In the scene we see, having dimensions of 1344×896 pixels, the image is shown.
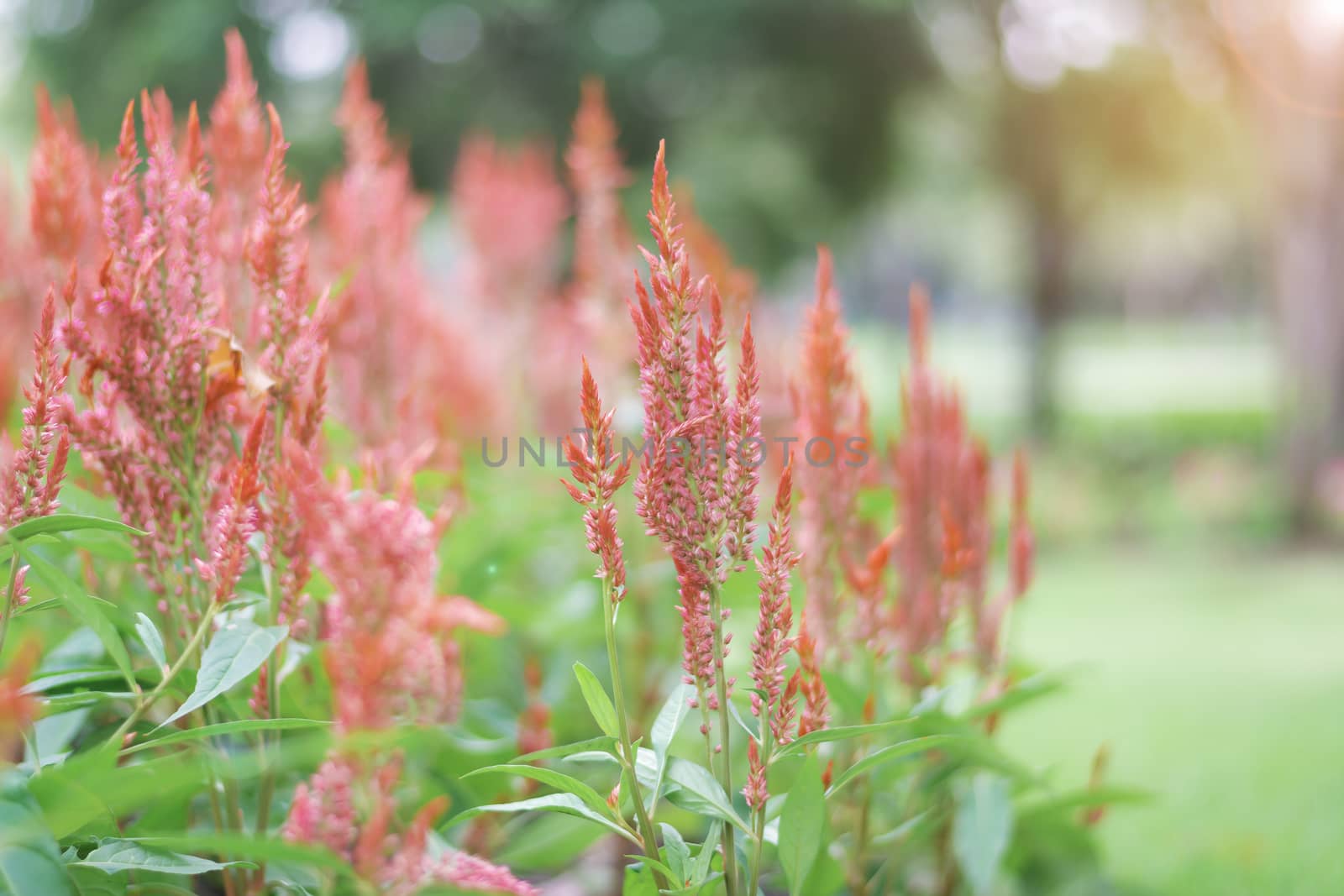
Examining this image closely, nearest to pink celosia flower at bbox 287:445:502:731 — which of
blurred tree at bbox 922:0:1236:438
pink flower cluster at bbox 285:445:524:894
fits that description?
pink flower cluster at bbox 285:445:524:894

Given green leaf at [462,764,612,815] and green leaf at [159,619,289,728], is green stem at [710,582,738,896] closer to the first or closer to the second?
green leaf at [462,764,612,815]

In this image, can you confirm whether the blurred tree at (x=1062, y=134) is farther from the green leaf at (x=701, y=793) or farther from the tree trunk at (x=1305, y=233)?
the green leaf at (x=701, y=793)

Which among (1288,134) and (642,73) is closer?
(1288,134)

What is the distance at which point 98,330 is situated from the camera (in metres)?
1.27

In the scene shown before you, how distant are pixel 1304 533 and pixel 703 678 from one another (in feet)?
29.4

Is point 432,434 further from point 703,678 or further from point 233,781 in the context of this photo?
point 703,678

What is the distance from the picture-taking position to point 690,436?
0.92 m

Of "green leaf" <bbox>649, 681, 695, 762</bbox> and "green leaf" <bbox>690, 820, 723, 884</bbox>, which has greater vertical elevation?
"green leaf" <bbox>649, 681, 695, 762</bbox>

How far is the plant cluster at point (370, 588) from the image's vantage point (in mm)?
836

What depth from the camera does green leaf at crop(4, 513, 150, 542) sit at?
2.95 feet

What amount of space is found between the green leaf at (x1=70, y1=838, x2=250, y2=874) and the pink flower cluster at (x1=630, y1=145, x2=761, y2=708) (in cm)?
50

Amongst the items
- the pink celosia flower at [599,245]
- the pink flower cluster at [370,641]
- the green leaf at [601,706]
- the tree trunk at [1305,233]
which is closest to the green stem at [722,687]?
the green leaf at [601,706]

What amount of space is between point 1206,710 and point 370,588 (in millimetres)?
4423

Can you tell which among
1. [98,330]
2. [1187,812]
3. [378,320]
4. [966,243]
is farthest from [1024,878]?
[966,243]
